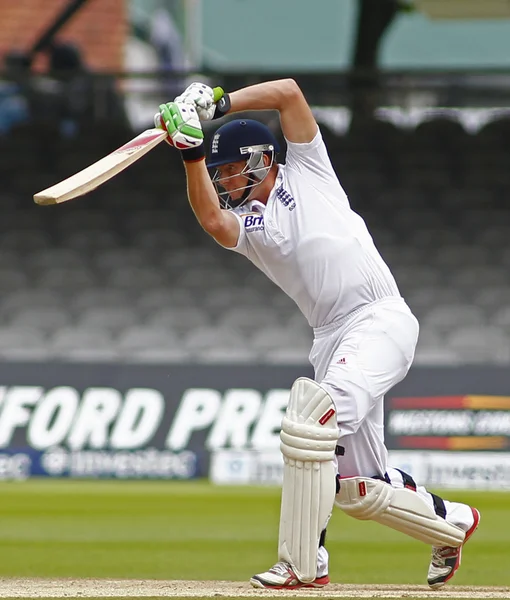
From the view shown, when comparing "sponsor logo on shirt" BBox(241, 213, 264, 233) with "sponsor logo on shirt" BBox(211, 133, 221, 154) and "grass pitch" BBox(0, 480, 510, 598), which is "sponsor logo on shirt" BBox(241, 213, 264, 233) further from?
"grass pitch" BBox(0, 480, 510, 598)

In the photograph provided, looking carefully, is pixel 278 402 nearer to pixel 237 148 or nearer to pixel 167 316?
pixel 167 316

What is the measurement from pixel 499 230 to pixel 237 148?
25.8ft

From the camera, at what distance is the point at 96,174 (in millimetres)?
4316

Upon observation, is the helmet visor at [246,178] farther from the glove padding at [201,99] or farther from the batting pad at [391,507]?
the batting pad at [391,507]

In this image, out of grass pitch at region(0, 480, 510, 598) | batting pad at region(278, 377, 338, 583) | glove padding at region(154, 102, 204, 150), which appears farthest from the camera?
grass pitch at region(0, 480, 510, 598)

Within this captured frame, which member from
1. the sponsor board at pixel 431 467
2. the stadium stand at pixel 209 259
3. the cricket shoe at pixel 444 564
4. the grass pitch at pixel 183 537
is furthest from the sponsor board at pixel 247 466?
the cricket shoe at pixel 444 564

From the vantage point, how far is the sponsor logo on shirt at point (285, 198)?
4.63m

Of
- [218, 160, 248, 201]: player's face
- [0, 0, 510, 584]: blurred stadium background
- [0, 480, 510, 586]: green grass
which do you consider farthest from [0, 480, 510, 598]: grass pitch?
[218, 160, 248, 201]: player's face

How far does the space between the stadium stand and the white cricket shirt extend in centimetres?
479

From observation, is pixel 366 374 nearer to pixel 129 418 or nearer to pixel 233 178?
pixel 233 178

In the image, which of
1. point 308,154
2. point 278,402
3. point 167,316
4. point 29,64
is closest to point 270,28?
point 29,64

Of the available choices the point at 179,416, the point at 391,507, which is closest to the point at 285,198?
the point at 391,507

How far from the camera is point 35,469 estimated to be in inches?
356

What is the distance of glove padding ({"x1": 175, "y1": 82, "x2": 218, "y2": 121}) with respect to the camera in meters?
4.47
